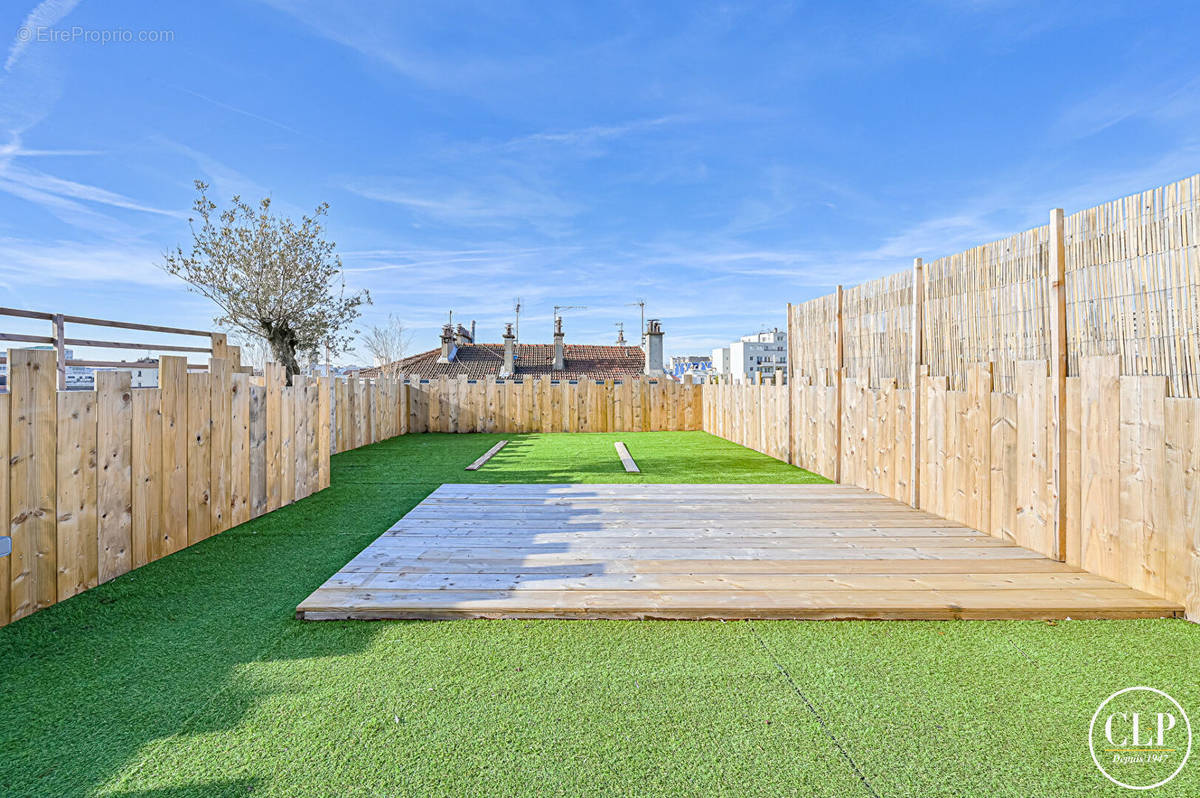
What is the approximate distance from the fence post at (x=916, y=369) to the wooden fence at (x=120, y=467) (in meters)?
5.77

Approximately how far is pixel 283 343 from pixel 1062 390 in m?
13.3

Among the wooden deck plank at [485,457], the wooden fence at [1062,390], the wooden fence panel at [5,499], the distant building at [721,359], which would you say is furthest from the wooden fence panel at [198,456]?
the distant building at [721,359]

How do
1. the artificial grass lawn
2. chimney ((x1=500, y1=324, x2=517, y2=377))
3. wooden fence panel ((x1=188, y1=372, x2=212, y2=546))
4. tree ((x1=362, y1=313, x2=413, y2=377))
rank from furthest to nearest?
1. tree ((x1=362, y1=313, x2=413, y2=377))
2. chimney ((x1=500, y1=324, x2=517, y2=377))
3. wooden fence panel ((x1=188, y1=372, x2=212, y2=546))
4. the artificial grass lawn

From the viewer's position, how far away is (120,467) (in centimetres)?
316

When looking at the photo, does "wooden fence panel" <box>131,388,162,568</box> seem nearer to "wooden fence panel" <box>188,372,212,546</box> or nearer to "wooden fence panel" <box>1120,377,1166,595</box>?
"wooden fence panel" <box>188,372,212,546</box>

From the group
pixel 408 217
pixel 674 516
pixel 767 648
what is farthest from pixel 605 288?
pixel 767 648

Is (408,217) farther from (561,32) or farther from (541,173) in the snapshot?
(561,32)

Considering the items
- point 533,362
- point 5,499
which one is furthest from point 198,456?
point 533,362

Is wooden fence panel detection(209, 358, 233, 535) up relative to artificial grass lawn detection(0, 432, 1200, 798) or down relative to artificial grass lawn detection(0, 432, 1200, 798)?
up

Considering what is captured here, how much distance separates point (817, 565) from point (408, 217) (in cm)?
1720

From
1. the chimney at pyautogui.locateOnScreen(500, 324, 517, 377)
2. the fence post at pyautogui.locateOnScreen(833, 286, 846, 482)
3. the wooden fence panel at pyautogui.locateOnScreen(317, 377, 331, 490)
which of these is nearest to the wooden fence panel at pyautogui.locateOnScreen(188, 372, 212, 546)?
the wooden fence panel at pyautogui.locateOnScreen(317, 377, 331, 490)

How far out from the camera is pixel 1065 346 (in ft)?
10.5

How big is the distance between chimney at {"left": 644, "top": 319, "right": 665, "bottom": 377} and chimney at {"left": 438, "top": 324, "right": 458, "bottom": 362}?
10.6 m

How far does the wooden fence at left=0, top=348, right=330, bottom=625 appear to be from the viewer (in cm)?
254
